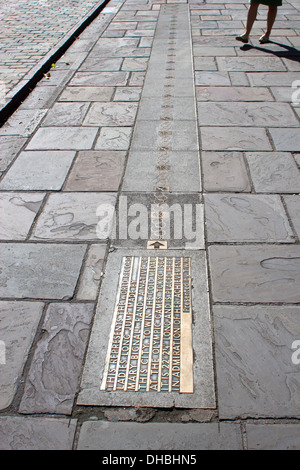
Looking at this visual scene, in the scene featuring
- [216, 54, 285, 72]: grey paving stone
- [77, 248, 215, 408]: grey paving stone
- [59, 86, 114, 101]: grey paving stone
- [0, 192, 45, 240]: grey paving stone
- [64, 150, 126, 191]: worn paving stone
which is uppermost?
[216, 54, 285, 72]: grey paving stone

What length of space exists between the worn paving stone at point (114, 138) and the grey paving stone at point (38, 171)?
1.24 feet

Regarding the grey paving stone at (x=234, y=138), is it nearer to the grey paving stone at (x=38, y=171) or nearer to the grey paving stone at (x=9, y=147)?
the grey paving stone at (x=38, y=171)

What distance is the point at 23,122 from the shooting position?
492 centimetres

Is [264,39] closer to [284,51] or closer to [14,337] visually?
[284,51]

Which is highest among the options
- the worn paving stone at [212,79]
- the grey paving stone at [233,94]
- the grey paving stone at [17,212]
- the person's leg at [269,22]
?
the person's leg at [269,22]

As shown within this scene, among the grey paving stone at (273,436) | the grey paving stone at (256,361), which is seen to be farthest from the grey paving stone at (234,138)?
the grey paving stone at (273,436)

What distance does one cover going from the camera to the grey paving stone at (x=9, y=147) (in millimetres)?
4136

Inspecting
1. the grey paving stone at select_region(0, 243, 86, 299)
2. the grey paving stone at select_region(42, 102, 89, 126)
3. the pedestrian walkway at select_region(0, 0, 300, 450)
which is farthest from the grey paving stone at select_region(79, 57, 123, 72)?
the grey paving stone at select_region(0, 243, 86, 299)

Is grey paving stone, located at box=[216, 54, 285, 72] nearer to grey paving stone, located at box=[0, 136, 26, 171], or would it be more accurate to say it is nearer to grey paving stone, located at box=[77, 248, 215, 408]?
grey paving stone, located at box=[0, 136, 26, 171]

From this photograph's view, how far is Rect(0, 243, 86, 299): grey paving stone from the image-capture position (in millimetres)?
2697

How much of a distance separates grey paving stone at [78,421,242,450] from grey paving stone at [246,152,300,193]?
7.43 ft

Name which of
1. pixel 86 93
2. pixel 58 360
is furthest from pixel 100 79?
pixel 58 360

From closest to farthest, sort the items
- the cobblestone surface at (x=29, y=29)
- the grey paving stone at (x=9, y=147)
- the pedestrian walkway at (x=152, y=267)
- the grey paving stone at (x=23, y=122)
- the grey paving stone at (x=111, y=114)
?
the pedestrian walkway at (x=152, y=267) < the grey paving stone at (x=9, y=147) < the grey paving stone at (x=23, y=122) < the grey paving stone at (x=111, y=114) < the cobblestone surface at (x=29, y=29)
